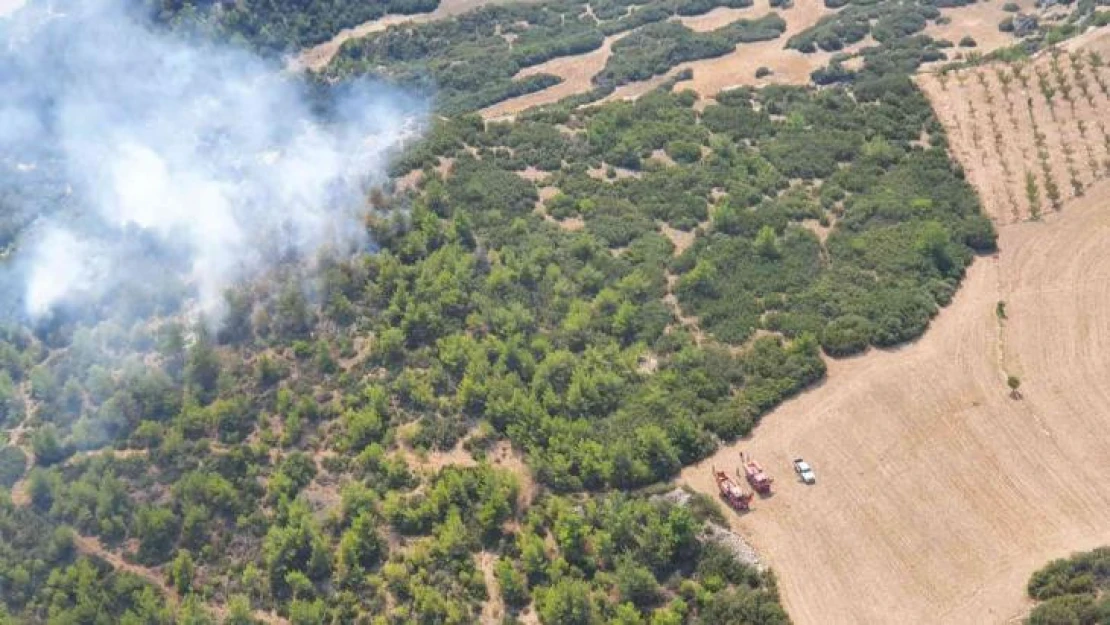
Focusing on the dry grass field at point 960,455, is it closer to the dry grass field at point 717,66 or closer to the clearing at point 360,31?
the dry grass field at point 717,66

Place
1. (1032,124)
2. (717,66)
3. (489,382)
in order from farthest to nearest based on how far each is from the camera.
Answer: (717,66) → (1032,124) → (489,382)

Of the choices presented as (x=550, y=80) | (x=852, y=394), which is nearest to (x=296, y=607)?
(x=852, y=394)

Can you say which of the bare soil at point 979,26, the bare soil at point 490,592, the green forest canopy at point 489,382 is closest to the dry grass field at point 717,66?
the bare soil at point 979,26

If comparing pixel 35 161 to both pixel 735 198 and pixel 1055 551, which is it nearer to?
pixel 735 198

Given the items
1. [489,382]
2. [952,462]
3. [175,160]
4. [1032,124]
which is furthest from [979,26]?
[175,160]

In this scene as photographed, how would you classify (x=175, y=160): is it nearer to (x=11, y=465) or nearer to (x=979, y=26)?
(x=11, y=465)

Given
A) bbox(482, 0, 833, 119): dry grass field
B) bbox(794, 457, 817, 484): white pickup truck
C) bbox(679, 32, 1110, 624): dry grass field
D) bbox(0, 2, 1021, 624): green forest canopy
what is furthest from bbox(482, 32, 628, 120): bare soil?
bbox(794, 457, 817, 484): white pickup truck
